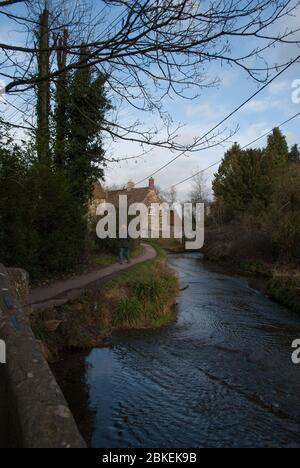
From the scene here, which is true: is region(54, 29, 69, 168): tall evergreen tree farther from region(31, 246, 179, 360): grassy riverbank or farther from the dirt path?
the dirt path

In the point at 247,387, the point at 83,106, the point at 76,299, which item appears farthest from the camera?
the point at 76,299

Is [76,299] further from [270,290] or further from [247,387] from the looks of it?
[270,290]

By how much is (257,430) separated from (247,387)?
1.53m

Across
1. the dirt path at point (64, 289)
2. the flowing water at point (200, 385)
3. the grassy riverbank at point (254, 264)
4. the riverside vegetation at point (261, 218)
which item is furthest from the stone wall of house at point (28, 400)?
the riverside vegetation at point (261, 218)

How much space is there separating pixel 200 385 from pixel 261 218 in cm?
2214

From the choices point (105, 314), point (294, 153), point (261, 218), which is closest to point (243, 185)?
point (261, 218)

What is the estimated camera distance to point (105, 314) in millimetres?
10328

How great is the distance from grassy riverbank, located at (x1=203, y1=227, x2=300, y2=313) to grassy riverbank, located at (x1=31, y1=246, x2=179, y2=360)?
424cm

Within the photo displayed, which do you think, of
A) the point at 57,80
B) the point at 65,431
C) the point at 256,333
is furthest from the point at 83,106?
the point at 256,333

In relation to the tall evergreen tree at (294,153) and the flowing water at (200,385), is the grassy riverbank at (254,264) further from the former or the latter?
the tall evergreen tree at (294,153)

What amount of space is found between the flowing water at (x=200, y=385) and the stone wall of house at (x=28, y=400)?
215cm

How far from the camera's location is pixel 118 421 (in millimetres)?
5641

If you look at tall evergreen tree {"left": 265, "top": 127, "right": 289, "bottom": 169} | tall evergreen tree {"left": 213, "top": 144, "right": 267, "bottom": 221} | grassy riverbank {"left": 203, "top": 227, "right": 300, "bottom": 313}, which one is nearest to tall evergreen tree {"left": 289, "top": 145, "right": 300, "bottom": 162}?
tall evergreen tree {"left": 265, "top": 127, "right": 289, "bottom": 169}

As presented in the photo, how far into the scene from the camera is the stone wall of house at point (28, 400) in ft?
7.91
